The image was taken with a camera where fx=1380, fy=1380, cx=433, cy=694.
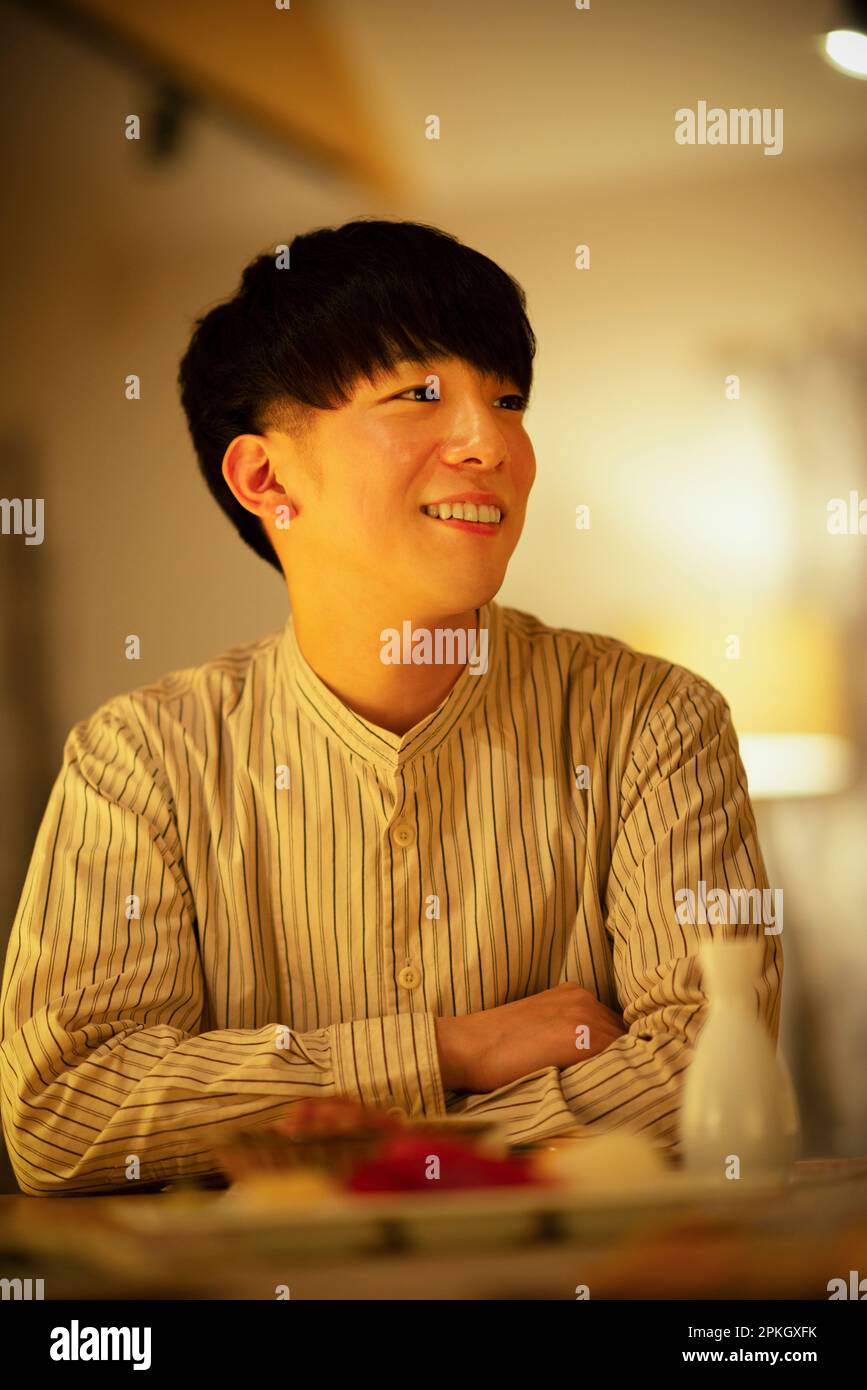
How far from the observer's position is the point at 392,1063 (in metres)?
1.36

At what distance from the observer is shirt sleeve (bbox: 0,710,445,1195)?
4.37ft

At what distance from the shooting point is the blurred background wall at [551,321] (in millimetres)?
2734

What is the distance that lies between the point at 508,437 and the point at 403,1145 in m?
0.93

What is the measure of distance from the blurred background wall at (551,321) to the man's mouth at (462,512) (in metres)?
1.27

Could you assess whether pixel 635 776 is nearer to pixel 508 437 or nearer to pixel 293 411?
pixel 508 437

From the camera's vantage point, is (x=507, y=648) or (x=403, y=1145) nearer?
(x=403, y=1145)

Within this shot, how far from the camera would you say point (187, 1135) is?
1.33 meters

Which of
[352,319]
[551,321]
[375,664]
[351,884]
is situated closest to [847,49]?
[551,321]

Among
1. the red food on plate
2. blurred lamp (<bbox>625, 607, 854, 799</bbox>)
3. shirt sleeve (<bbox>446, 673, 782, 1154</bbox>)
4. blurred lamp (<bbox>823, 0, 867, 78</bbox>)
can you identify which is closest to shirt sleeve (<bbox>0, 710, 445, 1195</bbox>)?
shirt sleeve (<bbox>446, 673, 782, 1154</bbox>)

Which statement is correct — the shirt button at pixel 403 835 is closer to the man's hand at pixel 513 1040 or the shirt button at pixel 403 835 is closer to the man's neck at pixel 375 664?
the man's neck at pixel 375 664

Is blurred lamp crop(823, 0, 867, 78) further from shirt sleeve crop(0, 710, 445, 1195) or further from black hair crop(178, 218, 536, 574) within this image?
shirt sleeve crop(0, 710, 445, 1195)

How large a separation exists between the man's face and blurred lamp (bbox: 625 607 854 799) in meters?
1.52

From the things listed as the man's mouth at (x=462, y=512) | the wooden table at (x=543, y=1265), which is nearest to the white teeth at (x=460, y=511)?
the man's mouth at (x=462, y=512)
